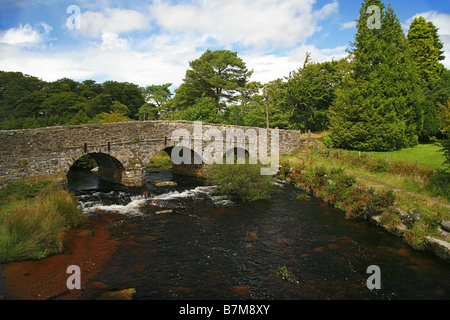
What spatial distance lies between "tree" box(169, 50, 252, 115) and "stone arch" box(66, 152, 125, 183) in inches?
742

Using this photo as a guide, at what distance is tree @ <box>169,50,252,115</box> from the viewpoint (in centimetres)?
3878

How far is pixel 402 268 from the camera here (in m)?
9.38

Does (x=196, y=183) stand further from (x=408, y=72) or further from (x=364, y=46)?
(x=408, y=72)

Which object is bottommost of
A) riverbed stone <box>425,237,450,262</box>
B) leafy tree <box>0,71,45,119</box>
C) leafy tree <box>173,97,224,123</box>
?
riverbed stone <box>425,237,450,262</box>

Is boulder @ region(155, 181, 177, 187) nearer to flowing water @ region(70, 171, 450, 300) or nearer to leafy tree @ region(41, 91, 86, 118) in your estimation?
flowing water @ region(70, 171, 450, 300)

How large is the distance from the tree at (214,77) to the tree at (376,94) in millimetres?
16725

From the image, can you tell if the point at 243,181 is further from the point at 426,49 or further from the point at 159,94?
the point at 159,94

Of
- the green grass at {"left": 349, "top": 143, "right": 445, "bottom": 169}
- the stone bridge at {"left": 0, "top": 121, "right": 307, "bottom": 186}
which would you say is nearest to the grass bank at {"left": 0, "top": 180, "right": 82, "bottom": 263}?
the stone bridge at {"left": 0, "top": 121, "right": 307, "bottom": 186}

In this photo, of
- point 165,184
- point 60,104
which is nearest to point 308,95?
point 165,184

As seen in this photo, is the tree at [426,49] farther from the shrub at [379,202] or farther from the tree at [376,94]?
the shrub at [379,202]

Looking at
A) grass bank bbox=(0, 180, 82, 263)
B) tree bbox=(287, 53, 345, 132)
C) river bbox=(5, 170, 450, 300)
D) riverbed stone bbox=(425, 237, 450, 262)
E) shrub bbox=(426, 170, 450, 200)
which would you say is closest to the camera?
river bbox=(5, 170, 450, 300)

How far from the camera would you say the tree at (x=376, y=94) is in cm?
2502
